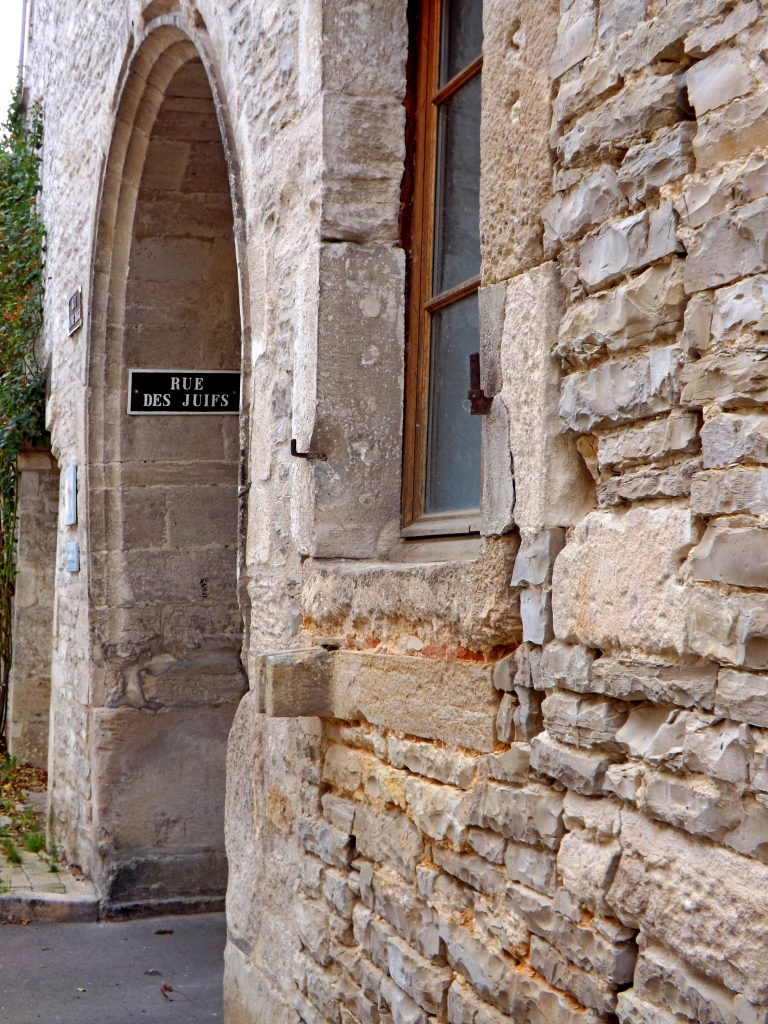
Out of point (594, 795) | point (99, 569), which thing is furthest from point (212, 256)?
point (594, 795)

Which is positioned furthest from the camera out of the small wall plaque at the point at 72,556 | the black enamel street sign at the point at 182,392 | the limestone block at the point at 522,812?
the small wall plaque at the point at 72,556

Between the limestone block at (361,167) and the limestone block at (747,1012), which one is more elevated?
the limestone block at (361,167)

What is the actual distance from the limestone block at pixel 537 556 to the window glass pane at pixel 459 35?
4.76 feet

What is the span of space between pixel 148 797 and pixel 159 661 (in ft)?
2.20

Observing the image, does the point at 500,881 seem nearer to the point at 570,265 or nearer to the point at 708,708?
the point at 708,708

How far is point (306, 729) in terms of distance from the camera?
135 inches

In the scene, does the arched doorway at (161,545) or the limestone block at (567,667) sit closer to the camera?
the limestone block at (567,667)

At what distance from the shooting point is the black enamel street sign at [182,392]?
625 centimetres

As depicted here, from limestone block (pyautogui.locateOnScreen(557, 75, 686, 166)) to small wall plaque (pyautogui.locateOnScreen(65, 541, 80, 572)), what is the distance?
4.73 m

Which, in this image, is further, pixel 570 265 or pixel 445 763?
pixel 445 763

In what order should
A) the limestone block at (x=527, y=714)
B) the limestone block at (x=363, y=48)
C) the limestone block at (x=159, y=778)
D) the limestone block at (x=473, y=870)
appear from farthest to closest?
the limestone block at (x=159, y=778) < the limestone block at (x=363, y=48) < the limestone block at (x=473, y=870) < the limestone block at (x=527, y=714)

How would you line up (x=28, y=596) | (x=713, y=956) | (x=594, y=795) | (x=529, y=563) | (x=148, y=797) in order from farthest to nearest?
(x=28, y=596), (x=148, y=797), (x=529, y=563), (x=594, y=795), (x=713, y=956)

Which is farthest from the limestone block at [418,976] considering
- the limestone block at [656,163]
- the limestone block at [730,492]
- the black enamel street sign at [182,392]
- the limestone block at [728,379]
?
the black enamel street sign at [182,392]

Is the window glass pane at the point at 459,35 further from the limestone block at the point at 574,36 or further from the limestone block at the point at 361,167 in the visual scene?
the limestone block at the point at 574,36
